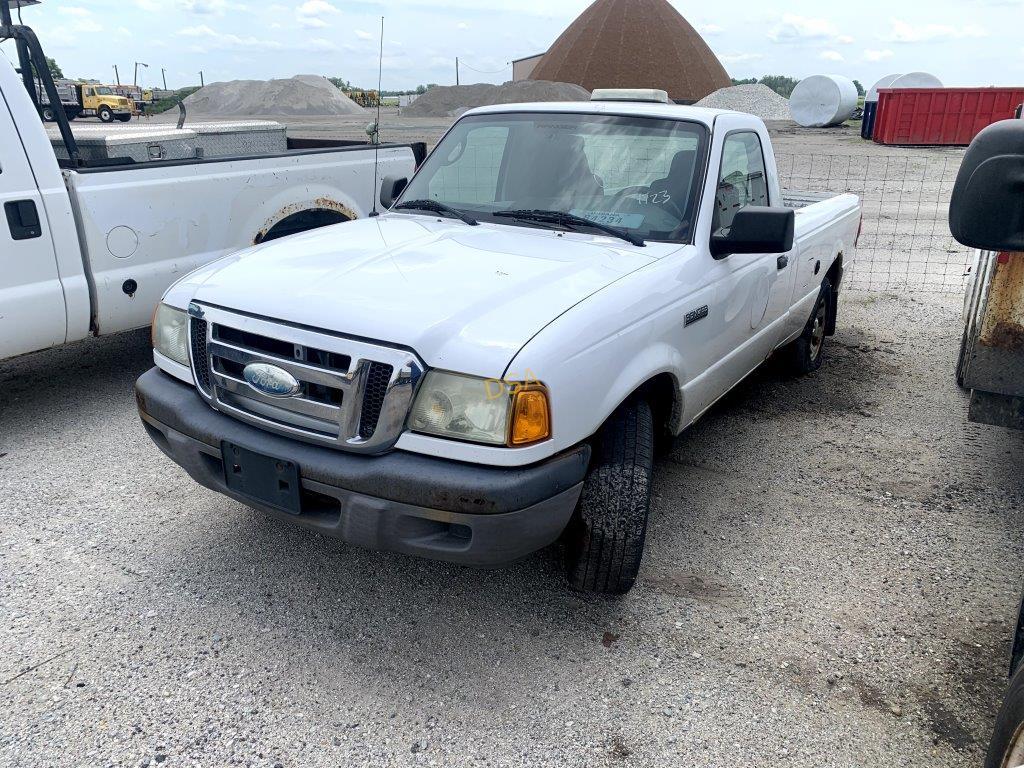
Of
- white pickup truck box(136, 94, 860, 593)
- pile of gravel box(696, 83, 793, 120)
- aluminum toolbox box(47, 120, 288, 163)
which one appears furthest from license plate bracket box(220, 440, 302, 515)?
pile of gravel box(696, 83, 793, 120)

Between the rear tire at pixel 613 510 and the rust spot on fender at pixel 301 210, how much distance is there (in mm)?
3094

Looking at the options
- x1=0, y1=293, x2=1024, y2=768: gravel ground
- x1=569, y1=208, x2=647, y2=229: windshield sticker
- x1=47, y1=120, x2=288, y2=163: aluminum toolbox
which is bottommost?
x1=0, y1=293, x2=1024, y2=768: gravel ground

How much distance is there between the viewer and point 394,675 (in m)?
2.76

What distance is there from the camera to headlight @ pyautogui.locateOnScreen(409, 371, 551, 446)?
2.44 metres

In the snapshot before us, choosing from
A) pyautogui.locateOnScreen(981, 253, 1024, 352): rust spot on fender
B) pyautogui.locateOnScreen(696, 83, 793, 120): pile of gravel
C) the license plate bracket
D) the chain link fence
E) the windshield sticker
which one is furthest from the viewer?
pyautogui.locateOnScreen(696, 83, 793, 120): pile of gravel

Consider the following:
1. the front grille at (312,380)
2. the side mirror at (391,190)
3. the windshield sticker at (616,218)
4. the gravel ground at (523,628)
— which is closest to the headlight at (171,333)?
the front grille at (312,380)

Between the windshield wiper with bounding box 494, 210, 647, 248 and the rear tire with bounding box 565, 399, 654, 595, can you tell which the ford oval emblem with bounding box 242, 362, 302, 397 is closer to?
the rear tire with bounding box 565, 399, 654, 595

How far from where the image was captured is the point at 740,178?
4.10 m

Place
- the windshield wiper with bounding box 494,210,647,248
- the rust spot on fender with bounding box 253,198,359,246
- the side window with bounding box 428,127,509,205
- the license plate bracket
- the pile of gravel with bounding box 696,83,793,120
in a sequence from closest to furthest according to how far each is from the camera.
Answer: the license plate bracket
the windshield wiper with bounding box 494,210,647,248
the side window with bounding box 428,127,509,205
the rust spot on fender with bounding box 253,198,359,246
the pile of gravel with bounding box 696,83,793,120

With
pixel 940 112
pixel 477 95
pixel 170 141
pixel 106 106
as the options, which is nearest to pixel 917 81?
pixel 940 112

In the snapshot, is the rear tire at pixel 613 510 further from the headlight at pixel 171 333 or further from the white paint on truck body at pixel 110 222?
the white paint on truck body at pixel 110 222

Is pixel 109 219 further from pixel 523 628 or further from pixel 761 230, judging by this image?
pixel 761 230

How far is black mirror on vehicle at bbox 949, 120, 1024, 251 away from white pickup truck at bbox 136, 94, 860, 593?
1.11m

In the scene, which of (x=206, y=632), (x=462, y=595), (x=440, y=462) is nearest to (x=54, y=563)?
(x=206, y=632)
